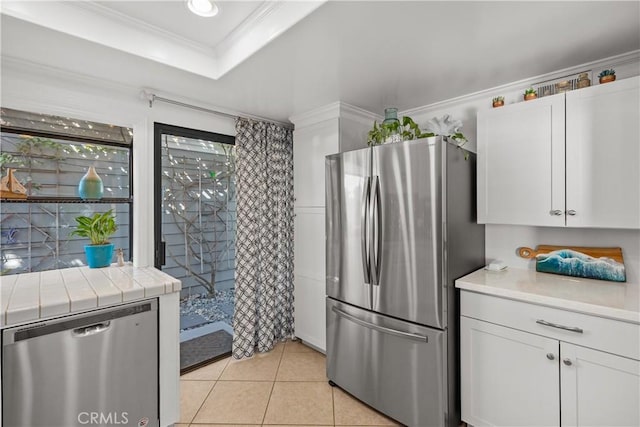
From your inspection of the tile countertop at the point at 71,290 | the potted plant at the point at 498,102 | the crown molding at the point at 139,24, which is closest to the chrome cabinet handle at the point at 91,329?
the tile countertop at the point at 71,290

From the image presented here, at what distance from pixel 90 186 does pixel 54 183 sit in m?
0.23

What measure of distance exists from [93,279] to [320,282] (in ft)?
5.76

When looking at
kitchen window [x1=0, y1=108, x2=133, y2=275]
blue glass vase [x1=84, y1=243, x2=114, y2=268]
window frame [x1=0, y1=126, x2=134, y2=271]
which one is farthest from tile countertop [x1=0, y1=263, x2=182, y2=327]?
window frame [x1=0, y1=126, x2=134, y2=271]

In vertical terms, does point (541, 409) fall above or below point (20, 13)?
below

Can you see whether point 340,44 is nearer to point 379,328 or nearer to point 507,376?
point 379,328

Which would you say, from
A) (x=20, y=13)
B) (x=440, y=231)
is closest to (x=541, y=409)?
(x=440, y=231)

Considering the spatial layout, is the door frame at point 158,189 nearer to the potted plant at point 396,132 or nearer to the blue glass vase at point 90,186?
the blue glass vase at point 90,186

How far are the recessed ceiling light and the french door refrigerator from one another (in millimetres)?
1191

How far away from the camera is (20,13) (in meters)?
1.46

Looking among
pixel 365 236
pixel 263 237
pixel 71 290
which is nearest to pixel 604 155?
pixel 365 236

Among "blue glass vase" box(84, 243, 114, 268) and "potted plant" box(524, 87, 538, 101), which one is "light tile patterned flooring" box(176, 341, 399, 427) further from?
"potted plant" box(524, 87, 538, 101)

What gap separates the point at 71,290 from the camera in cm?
169

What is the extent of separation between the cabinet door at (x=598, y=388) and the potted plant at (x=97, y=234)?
9.63ft

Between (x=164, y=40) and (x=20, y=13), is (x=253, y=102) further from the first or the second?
(x=20, y=13)
